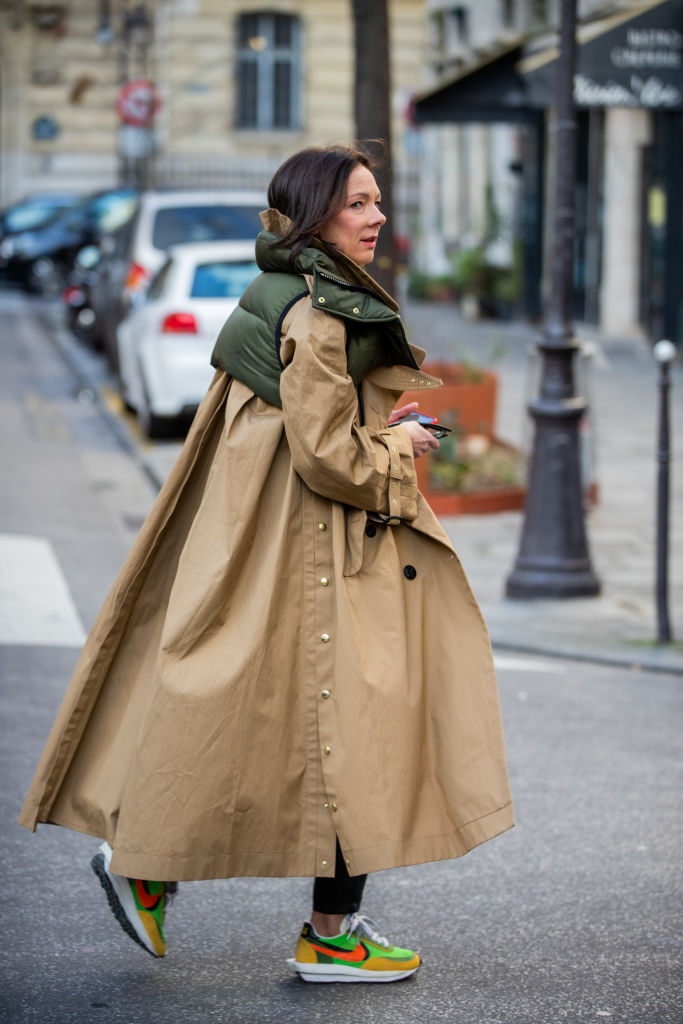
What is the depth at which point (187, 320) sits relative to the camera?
11953mm

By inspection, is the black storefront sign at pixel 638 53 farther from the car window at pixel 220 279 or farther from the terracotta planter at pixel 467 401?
the terracotta planter at pixel 467 401

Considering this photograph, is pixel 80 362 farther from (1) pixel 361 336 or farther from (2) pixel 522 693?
(1) pixel 361 336

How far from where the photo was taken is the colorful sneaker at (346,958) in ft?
11.9

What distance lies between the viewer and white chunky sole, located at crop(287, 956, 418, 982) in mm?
3627

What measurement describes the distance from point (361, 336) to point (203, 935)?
1567mm

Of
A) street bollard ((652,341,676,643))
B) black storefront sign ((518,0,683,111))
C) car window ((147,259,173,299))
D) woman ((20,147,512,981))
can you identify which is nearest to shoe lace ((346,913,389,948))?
woman ((20,147,512,981))

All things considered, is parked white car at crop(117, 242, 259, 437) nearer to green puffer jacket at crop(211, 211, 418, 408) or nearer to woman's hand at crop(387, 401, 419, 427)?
woman's hand at crop(387, 401, 419, 427)

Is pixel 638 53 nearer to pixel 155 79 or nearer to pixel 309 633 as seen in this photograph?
pixel 309 633

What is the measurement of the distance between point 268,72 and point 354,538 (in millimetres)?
39927

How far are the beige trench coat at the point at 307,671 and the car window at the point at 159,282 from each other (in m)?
9.11

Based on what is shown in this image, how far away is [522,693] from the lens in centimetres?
628

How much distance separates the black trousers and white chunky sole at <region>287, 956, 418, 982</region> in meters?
0.14

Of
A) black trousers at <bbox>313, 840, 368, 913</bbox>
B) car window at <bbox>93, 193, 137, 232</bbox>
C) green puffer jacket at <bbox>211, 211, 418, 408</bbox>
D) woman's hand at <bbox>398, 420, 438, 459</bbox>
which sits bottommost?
black trousers at <bbox>313, 840, 368, 913</bbox>

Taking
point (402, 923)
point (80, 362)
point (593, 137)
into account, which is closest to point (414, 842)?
point (402, 923)
